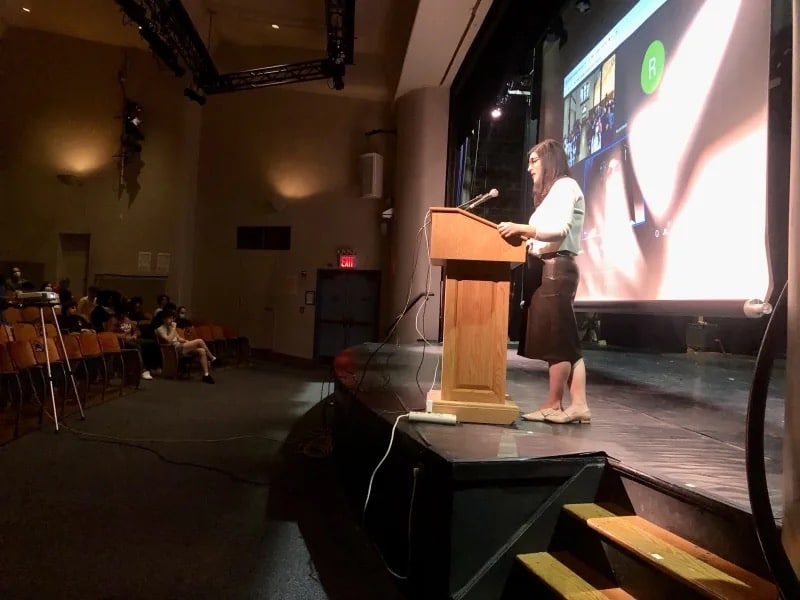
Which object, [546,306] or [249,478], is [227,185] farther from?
[546,306]

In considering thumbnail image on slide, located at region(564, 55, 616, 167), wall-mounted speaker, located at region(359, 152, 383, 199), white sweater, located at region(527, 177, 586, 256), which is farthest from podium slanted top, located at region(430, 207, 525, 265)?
wall-mounted speaker, located at region(359, 152, 383, 199)

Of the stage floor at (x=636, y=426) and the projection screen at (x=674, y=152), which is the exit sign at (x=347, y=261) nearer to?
the stage floor at (x=636, y=426)

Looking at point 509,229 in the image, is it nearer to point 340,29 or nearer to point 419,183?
point 419,183

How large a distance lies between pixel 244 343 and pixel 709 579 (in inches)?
351

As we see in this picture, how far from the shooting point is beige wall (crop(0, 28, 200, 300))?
31.3 ft

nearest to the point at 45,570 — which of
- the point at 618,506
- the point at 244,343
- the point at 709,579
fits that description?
the point at 618,506

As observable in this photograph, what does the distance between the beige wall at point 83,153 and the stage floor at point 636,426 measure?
6764 millimetres

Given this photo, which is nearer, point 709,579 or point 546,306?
point 709,579

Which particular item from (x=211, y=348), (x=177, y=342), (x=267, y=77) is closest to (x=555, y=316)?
(x=177, y=342)

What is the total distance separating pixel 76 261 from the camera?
9.75 metres

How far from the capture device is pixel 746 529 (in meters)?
1.28

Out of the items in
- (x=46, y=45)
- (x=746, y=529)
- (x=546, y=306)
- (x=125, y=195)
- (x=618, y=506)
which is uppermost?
(x=46, y=45)

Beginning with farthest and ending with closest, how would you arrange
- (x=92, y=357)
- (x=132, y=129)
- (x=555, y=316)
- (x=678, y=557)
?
(x=132, y=129)
(x=92, y=357)
(x=555, y=316)
(x=678, y=557)

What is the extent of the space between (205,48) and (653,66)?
7.30 metres
